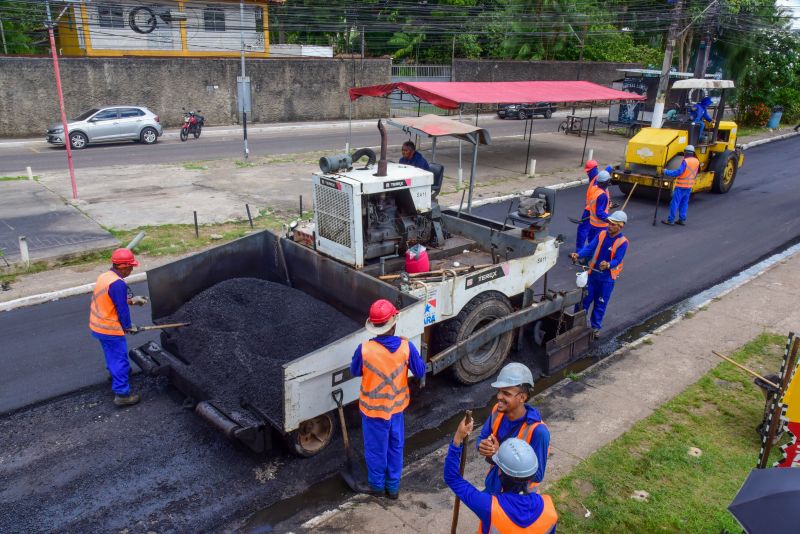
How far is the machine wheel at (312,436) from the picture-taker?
5.20m

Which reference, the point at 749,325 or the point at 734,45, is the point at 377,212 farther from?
the point at 734,45

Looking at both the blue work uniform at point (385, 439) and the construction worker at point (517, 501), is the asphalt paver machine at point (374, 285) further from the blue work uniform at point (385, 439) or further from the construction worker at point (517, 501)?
the construction worker at point (517, 501)

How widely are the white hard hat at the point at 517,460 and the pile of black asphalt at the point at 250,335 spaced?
2515mm

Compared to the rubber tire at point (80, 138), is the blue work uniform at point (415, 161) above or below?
above

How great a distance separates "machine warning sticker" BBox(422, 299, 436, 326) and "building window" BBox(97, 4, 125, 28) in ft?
92.4

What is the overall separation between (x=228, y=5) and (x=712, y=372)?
3091 cm

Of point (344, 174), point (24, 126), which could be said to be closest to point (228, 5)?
point (24, 126)

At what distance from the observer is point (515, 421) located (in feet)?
11.9

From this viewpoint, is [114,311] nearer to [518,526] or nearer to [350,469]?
[350,469]

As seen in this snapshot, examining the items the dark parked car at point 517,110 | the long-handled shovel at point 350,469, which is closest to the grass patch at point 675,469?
the long-handled shovel at point 350,469

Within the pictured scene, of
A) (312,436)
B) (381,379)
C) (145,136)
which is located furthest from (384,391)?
(145,136)

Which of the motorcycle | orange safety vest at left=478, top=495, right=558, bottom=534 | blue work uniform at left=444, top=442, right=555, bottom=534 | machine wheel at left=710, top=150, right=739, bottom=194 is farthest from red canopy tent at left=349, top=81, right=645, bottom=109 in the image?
orange safety vest at left=478, top=495, right=558, bottom=534

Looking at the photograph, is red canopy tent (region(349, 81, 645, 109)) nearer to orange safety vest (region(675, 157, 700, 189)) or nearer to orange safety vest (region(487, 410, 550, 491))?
orange safety vest (region(675, 157, 700, 189))

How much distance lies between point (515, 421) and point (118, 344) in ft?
13.1
